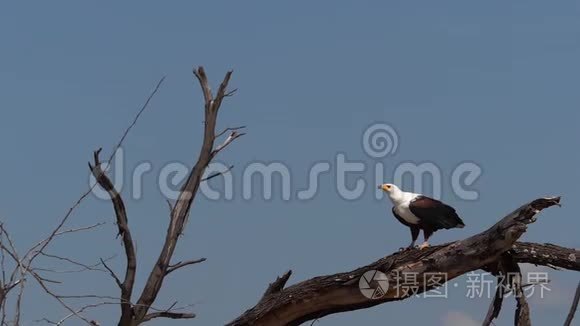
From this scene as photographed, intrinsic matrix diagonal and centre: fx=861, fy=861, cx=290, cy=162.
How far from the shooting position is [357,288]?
19.0ft

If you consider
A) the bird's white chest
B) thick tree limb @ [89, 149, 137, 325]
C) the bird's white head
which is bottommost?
thick tree limb @ [89, 149, 137, 325]

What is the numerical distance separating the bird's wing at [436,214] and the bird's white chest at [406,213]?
0.05 metres

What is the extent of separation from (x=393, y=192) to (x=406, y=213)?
0.33 metres

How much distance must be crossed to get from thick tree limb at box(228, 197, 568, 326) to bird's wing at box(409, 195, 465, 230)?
74 cm

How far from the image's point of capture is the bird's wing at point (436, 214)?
21.7 feet

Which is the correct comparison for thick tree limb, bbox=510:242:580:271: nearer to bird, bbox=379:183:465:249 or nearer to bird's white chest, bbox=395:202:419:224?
bird, bbox=379:183:465:249

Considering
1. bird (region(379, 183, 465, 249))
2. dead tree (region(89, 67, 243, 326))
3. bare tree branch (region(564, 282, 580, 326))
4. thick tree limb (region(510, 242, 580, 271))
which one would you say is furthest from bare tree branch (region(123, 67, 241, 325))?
bare tree branch (region(564, 282, 580, 326))

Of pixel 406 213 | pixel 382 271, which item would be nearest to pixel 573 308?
pixel 382 271

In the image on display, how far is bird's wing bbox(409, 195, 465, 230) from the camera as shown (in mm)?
6613

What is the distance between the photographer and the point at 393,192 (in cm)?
719

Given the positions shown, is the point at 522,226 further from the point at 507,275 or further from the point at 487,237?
the point at 507,275

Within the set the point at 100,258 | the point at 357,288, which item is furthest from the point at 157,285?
the point at 357,288

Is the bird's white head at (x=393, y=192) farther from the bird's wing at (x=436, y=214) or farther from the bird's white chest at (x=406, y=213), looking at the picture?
the bird's wing at (x=436, y=214)

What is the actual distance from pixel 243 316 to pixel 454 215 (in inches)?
71.2
